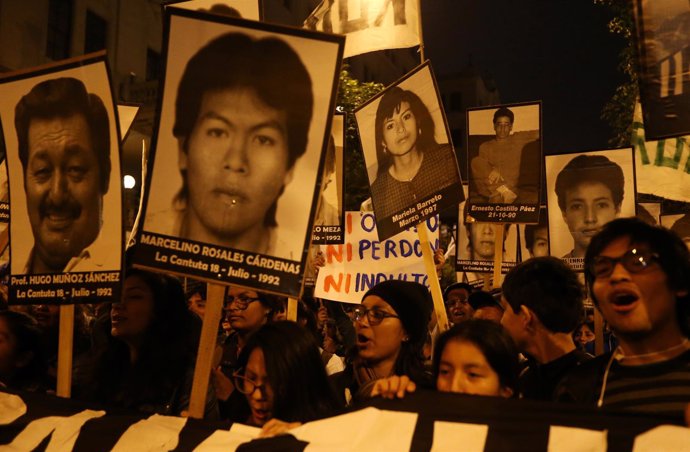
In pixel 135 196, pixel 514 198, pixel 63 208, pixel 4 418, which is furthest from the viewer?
pixel 135 196

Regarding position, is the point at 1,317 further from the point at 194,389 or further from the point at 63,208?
the point at 194,389

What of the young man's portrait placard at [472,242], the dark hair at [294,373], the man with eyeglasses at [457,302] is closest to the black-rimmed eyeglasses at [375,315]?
the dark hair at [294,373]

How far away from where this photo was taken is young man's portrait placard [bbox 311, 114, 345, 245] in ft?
20.0

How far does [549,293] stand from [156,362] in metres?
1.93

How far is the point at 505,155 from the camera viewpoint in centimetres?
621

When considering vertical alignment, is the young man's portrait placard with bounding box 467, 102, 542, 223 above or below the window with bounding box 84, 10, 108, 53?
below

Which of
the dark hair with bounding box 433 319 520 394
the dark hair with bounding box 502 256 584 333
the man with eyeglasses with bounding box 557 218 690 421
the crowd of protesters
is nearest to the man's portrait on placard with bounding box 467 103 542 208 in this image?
the crowd of protesters

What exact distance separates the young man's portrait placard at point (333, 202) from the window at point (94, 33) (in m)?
17.2

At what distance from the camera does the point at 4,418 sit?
9.79ft

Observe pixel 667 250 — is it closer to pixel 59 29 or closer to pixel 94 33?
pixel 59 29

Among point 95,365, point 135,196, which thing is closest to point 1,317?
point 95,365

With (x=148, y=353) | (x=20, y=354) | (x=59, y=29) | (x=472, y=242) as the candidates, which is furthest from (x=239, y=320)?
(x=59, y=29)

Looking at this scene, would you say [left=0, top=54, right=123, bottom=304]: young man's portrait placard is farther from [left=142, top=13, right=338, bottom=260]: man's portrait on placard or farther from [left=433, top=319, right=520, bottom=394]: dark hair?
[left=433, top=319, right=520, bottom=394]: dark hair

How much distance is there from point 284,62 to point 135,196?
1901cm
